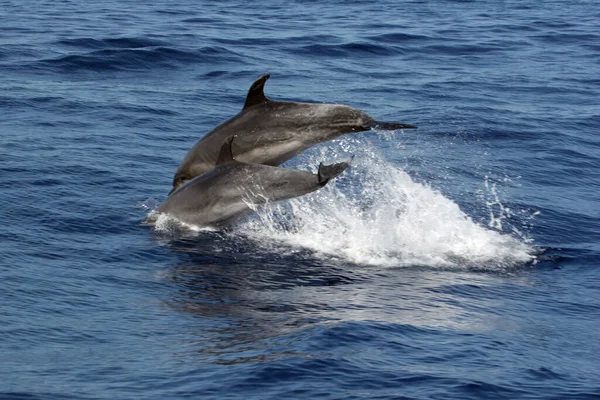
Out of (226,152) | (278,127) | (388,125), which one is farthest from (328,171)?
(226,152)

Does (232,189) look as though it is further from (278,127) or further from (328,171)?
(328,171)

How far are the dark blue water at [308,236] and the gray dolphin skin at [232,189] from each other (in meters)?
0.30

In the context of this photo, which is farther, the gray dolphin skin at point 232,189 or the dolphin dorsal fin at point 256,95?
the dolphin dorsal fin at point 256,95

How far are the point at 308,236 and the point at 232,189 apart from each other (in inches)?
53.8

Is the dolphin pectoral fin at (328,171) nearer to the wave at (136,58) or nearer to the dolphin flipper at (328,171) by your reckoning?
the dolphin flipper at (328,171)

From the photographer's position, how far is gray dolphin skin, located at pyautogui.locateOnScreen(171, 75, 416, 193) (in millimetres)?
10695

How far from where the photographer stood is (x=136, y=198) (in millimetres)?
12945

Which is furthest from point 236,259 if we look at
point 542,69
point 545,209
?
point 542,69

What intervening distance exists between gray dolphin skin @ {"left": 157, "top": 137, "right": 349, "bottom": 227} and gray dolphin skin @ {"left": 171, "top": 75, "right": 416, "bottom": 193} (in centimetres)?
34

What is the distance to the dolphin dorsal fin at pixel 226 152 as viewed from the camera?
1058cm

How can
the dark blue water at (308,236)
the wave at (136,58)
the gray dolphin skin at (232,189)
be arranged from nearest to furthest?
the dark blue water at (308,236), the gray dolphin skin at (232,189), the wave at (136,58)

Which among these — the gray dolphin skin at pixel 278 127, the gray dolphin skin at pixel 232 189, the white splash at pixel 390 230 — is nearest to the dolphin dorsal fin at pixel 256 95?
the gray dolphin skin at pixel 278 127

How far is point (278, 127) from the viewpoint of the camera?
430 inches

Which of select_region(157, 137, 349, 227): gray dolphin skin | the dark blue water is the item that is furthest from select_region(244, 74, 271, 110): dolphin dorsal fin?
the dark blue water
